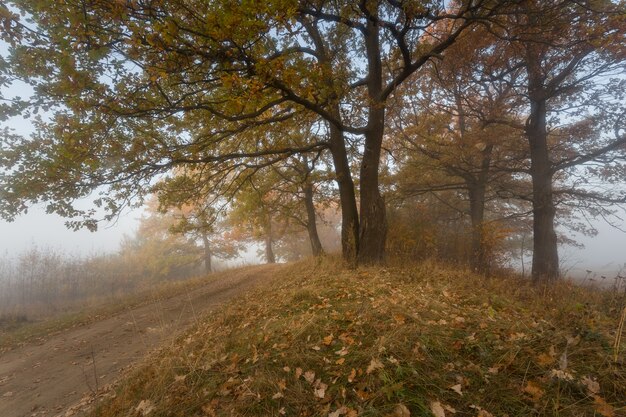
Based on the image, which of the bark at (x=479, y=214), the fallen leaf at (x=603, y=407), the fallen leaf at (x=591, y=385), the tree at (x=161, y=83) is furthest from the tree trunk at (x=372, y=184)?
the fallen leaf at (x=603, y=407)

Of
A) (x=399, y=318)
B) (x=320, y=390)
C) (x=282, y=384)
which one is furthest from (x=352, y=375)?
(x=399, y=318)

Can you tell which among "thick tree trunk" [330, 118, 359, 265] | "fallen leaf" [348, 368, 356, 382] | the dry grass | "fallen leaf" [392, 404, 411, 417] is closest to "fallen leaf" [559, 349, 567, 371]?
"fallen leaf" [392, 404, 411, 417]

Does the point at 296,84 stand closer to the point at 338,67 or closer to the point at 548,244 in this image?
the point at 338,67

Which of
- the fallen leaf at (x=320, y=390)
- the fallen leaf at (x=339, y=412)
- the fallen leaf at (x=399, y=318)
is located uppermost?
the fallen leaf at (x=399, y=318)

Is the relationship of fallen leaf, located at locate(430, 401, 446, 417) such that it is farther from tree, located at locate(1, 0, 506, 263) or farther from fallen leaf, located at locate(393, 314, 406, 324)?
tree, located at locate(1, 0, 506, 263)

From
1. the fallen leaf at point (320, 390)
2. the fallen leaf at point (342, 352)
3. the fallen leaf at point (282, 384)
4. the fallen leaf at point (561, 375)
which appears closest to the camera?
the fallen leaf at point (561, 375)

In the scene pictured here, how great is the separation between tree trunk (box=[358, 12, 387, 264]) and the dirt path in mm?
4424

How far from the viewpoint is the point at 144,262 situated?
22.6 m

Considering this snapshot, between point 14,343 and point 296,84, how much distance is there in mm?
9313

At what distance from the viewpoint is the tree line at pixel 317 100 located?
463 centimetres

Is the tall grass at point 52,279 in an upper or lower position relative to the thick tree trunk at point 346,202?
lower

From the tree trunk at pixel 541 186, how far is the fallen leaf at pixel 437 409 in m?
8.36

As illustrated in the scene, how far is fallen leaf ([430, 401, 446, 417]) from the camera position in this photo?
88.5 inches

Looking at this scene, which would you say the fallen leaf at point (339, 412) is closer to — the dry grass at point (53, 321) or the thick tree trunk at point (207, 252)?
the dry grass at point (53, 321)
